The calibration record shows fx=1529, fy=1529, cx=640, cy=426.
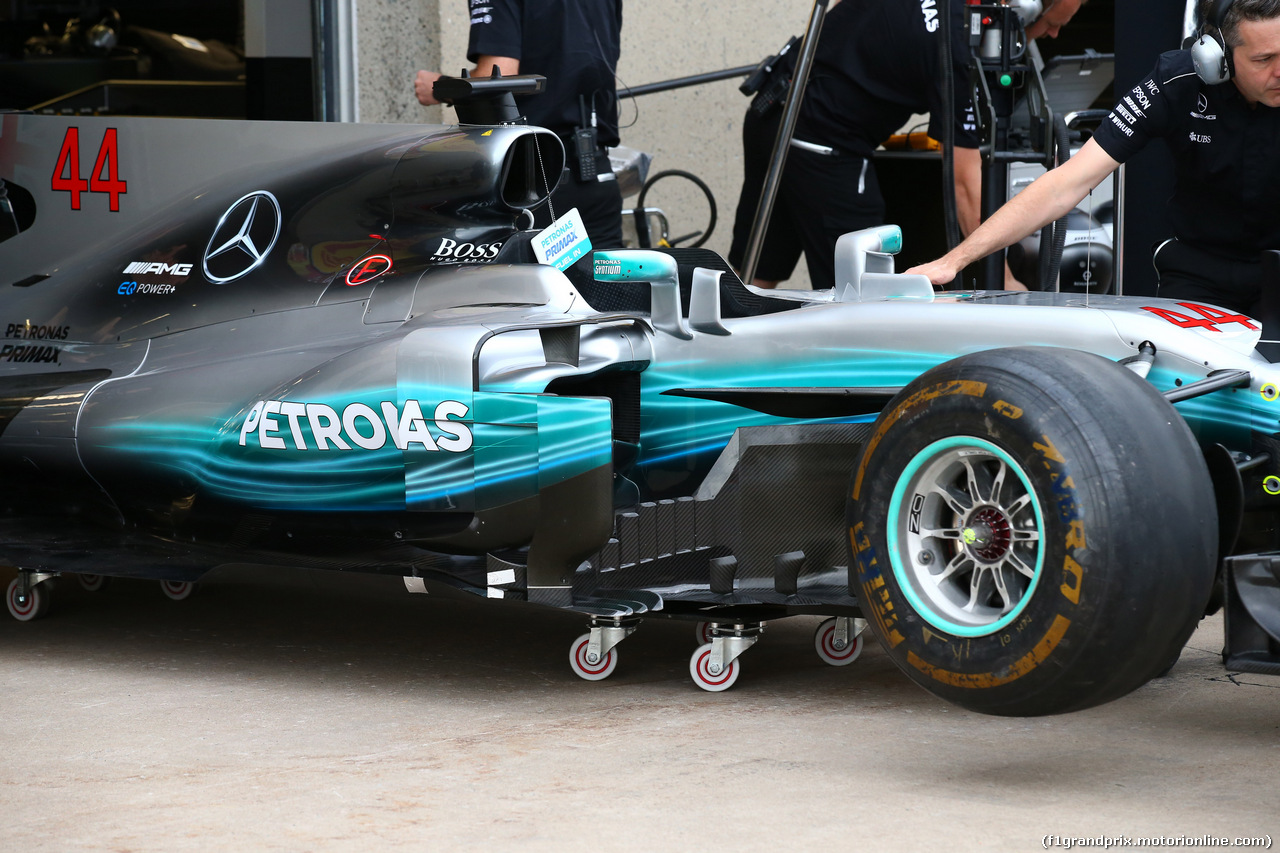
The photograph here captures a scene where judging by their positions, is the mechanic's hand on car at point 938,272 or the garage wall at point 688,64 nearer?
the mechanic's hand on car at point 938,272

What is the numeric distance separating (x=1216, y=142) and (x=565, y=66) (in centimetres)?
214

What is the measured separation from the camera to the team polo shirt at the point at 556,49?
193 inches

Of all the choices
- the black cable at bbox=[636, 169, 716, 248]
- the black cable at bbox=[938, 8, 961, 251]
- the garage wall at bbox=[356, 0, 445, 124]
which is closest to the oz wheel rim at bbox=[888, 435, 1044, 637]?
the black cable at bbox=[938, 8, 961, 251]

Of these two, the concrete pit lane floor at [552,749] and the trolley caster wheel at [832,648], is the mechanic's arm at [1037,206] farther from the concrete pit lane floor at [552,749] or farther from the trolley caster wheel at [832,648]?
the concrete pit lane floor at [552,749]

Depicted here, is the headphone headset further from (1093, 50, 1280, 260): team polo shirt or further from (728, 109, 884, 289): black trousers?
(728, 109, 884, 289): black trousers

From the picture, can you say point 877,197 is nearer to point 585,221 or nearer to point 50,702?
point 585,221

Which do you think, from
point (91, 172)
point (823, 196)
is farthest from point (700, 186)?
point (91, 172)

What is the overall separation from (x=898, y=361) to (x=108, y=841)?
170 centimetres

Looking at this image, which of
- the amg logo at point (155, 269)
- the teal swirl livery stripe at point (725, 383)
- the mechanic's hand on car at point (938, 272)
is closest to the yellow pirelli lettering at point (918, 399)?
the teal swirl livery stripe at point (725, 383)

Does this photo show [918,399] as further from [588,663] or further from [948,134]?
[948,134]


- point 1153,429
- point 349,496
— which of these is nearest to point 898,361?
point 1153,429

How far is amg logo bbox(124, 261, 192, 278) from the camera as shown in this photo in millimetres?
3979

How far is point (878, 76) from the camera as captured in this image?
5527mm

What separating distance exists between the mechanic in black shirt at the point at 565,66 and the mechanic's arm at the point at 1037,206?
160 centimetres
